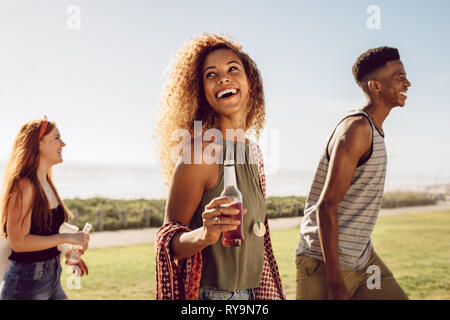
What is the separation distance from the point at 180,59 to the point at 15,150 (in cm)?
200

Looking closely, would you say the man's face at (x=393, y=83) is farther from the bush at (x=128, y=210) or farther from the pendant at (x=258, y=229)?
the bush at (x=128, y=210)

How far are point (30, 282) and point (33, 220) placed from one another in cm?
47

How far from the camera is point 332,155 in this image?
2.73 meters

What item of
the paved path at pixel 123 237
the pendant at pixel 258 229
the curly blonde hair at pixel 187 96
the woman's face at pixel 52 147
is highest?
the curly blonde hair at pixel 187 96

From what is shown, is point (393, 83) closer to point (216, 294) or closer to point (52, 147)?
point (216, 294)

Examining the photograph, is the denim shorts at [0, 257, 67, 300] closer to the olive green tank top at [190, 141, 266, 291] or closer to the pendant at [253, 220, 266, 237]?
the olive green tank top at [190, 141, 266, 291]

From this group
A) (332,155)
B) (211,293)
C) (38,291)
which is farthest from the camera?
(38,291)

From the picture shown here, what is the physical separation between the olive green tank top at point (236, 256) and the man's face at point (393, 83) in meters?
1.40

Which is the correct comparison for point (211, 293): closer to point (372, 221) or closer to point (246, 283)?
point (246, 283)

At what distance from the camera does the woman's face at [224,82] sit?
237cm

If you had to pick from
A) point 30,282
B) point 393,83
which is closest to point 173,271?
point 30,282

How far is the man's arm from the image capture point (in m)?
2.64

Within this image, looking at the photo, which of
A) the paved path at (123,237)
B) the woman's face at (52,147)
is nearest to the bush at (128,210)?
the paved path at (123,237)
